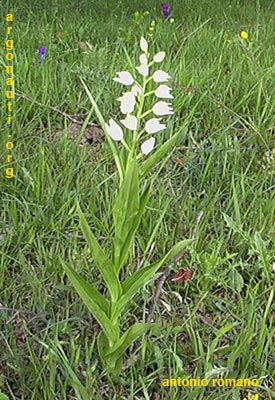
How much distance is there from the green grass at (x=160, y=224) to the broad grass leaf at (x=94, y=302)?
82 mm

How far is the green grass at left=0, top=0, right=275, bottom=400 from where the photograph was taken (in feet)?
3.11

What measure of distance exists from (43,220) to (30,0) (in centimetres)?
160

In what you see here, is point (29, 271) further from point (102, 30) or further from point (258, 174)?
point (102, 30)

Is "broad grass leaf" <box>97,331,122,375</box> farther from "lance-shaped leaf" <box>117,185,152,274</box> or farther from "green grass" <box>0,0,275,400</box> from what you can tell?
"lance-shaped leaf" <box>117,185,152,274</box>

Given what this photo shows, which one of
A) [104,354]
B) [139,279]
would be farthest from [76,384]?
[139,279]

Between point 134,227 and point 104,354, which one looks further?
point 104,354

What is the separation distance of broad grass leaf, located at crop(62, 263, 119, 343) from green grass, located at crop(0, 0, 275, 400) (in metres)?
0.08

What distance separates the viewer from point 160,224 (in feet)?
4.04

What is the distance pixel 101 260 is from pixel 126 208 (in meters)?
0.08

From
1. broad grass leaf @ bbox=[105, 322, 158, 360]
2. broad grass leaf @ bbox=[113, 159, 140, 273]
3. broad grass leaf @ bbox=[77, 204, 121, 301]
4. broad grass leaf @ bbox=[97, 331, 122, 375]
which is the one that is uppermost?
broad grass leaf @ bbox=[113, 159, 140, 273]

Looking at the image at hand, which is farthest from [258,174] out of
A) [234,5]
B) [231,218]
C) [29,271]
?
[234,5]

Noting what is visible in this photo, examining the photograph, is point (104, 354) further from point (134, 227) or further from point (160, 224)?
point (160, 224)

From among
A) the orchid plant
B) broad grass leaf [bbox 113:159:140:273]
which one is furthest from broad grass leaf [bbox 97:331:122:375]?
broad grass leaf [bbox 113:159:140:273]

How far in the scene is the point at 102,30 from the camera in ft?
7.14
